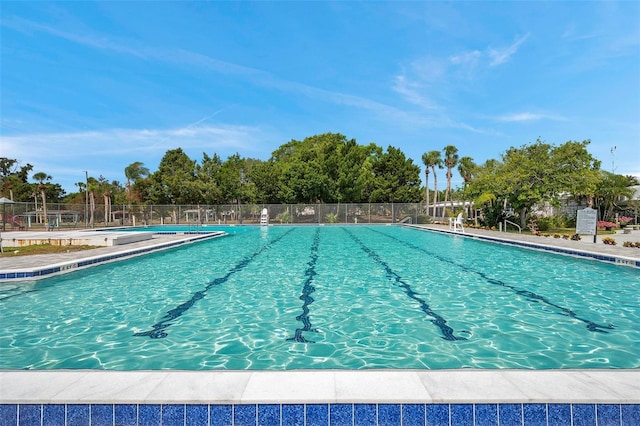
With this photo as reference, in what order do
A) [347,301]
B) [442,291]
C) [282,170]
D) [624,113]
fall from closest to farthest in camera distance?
1. [347,301]
2. [442,291]
3. [624,113]
4. [282,170]

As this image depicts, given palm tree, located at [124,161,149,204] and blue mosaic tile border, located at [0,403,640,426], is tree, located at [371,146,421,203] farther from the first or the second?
blue mosaic tile border, located at [0,403,640,426]

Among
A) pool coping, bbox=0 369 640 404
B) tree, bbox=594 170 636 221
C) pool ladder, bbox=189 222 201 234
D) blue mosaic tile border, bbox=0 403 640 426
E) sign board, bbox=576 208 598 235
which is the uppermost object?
tree, bbox=594 170 636 221

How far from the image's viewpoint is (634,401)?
2104 millimetres

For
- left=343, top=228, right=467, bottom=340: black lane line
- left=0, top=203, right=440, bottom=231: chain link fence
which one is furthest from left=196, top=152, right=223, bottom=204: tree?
left=343, top=228, right=467, bottom=340: black lane line

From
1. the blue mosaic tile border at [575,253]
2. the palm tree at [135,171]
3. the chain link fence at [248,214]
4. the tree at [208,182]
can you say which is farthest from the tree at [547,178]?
the palm tree at [135,171]

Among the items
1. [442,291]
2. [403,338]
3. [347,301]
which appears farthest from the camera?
[442,291]

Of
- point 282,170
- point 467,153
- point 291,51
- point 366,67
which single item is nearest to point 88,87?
point 291,51

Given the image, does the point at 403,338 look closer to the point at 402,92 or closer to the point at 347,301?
the point at 347,301

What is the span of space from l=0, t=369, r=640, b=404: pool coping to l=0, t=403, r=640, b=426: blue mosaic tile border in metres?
0.04

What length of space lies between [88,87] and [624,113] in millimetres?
27474

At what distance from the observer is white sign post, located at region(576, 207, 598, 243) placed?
1309cm

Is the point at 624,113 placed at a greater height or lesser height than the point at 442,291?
greater

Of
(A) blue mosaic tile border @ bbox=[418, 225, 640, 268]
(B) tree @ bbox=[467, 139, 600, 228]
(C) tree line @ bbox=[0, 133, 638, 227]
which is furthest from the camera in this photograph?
(C) tree line @ bbox=[0, 133, 638, 227]

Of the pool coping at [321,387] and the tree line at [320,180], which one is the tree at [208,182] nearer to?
the tree line at [320,180]
